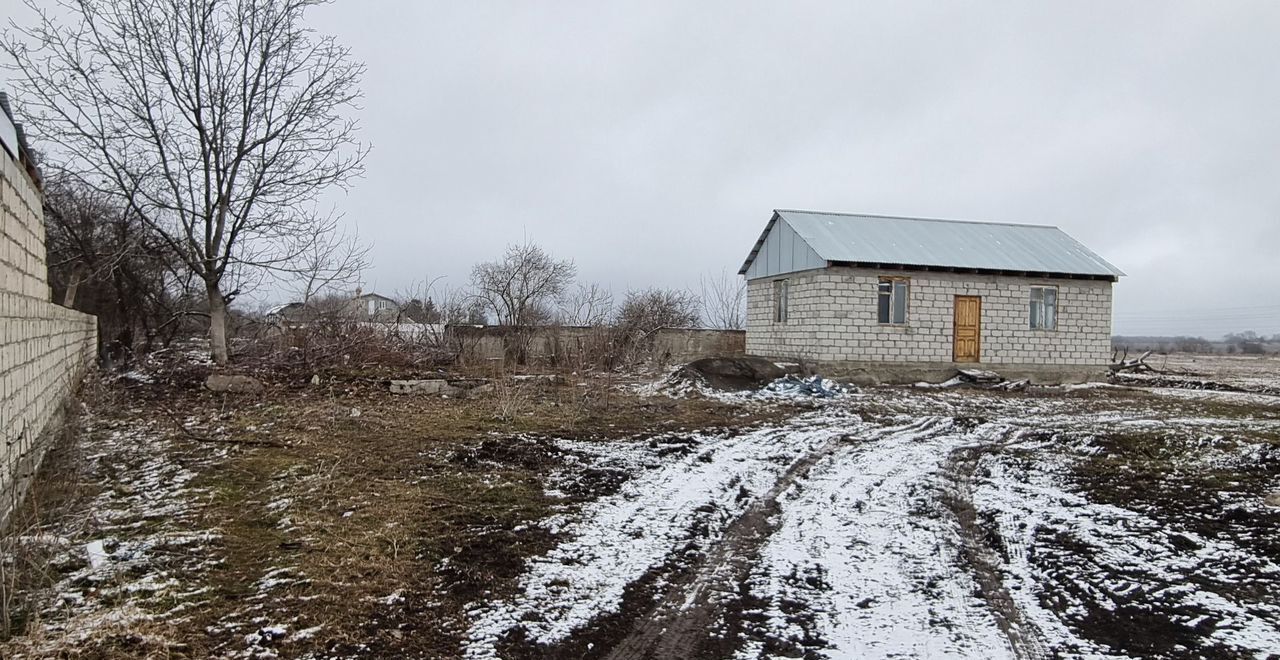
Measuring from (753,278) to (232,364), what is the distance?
14.2 meters

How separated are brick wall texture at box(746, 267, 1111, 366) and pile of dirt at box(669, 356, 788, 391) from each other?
1.79m

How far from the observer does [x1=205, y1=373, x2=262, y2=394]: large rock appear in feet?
40.1

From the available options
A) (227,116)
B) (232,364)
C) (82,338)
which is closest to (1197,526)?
(82,338)

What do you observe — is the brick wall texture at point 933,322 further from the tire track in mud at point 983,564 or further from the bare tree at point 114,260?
the bare tree at point 114,260

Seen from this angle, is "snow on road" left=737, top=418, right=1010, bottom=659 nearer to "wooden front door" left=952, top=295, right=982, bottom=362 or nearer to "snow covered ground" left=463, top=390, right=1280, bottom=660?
"snow covered ground" left=463, top=390, right=1280, bottom=660

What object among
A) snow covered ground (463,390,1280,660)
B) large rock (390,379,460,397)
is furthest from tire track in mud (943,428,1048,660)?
large rock (390,379,460,397)

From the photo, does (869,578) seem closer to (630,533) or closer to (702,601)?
(702,601)

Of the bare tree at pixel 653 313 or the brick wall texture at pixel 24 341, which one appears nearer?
the brick wall texture at pixel 24 341

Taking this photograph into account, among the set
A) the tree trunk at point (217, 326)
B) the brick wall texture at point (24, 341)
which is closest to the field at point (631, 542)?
the brick wall texture at point (24, 341)

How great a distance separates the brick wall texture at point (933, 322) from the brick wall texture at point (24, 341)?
14.9m

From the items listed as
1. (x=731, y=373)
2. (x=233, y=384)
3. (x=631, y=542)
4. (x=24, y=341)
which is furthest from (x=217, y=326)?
(x=631, y=542)

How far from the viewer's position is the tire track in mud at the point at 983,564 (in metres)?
3.54

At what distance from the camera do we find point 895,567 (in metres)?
4.59

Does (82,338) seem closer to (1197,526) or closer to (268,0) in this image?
(268,0)
